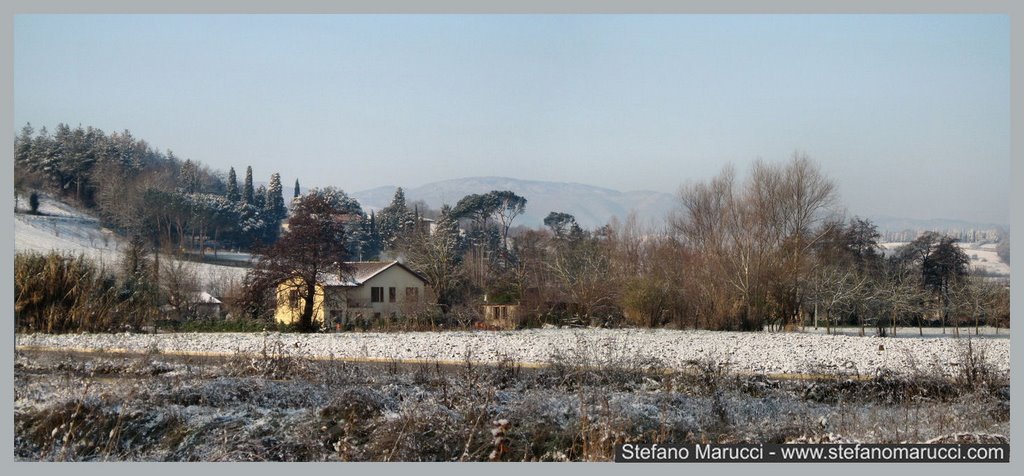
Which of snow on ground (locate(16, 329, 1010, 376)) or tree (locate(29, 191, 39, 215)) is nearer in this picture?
snow on ground (locate(16, 329, 1010, 376))

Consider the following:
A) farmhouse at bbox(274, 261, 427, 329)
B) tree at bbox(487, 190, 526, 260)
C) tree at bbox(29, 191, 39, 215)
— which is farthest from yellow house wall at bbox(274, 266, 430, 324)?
tree at bbox(487, 190, 526, 260)

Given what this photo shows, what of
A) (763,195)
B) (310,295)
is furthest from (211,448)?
(763,195)

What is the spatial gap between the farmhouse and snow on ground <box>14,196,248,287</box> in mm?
5643

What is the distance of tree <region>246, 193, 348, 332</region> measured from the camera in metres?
24.4

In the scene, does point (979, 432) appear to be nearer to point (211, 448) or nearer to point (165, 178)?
point (211, 448)

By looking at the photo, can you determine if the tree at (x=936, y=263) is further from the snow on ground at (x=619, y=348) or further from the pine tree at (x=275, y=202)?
the pine tree at (x=275, y=202)

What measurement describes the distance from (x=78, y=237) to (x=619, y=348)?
2684cm

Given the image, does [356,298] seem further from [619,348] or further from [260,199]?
[260,199]

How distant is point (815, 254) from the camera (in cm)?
3025

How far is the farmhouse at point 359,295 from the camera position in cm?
2552

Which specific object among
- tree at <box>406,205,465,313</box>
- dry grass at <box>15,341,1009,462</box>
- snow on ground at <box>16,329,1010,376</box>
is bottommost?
snow on ground at <box>16,329,1010,376</box>

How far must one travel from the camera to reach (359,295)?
33.3 meters

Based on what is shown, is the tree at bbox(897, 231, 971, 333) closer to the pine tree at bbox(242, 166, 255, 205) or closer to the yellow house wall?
the yellow house wall

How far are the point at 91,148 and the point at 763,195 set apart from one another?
2885cm
